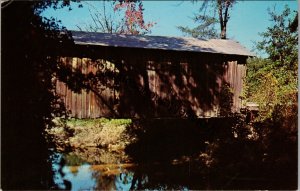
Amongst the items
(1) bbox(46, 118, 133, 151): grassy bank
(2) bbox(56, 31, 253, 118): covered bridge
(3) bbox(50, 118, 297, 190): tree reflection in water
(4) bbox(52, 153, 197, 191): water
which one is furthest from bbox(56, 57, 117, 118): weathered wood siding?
(4) bbox(52, 153, 197, 191): water

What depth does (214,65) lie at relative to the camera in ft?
42.9

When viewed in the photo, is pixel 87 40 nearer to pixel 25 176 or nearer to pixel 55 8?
pixel 55 8

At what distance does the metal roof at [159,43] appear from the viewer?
12773mm

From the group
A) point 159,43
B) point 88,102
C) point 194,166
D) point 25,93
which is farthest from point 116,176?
point 159,43

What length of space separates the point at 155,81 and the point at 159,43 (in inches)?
88.1

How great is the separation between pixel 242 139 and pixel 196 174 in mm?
1738

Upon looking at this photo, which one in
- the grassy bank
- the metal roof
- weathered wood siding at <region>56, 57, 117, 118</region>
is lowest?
the grassy bank

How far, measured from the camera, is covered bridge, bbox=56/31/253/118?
11844 millimetres

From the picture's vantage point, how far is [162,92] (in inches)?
491

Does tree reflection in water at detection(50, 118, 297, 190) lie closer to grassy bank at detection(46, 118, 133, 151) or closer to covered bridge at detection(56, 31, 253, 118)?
grassy bank at detection(46, 118, 133, 151)

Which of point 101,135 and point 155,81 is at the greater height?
point 155,81

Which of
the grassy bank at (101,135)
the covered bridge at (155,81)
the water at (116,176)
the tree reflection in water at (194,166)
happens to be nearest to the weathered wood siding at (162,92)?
the covered bridge at (155,81)

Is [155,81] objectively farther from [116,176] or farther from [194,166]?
[116,176]

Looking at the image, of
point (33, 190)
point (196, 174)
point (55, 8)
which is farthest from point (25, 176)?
point (196, 174)
